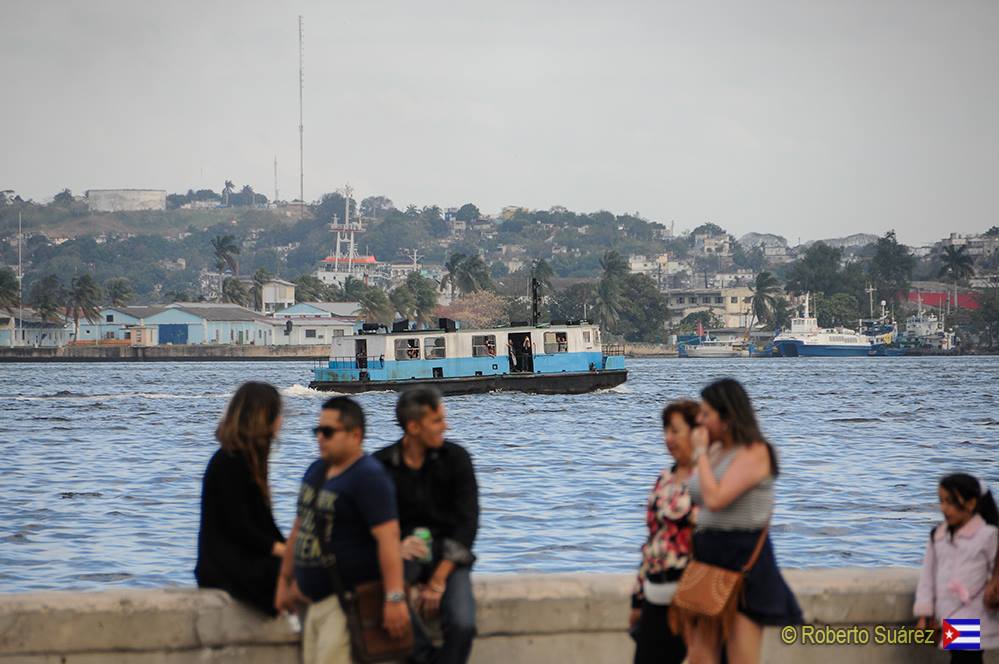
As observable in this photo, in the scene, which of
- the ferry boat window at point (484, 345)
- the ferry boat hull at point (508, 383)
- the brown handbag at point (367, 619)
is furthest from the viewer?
the ferry boat window at point (484, 345)

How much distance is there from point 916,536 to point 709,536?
42.5 ft

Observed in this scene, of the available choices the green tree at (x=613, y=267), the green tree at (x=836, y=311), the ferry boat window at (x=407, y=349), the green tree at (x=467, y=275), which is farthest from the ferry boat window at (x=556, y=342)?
the green tree at (x=836, y=311)

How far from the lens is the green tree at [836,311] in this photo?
180 metres

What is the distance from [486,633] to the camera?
6.91m

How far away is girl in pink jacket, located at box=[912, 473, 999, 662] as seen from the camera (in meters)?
6.96

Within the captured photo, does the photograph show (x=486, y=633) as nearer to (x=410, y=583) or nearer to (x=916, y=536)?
(x=410, y=583)

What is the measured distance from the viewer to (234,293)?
6531 inches

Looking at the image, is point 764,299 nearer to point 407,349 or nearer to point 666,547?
point 407,349

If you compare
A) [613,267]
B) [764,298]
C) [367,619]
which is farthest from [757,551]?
[764,298]

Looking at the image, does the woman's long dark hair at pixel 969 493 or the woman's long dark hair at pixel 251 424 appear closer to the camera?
the woman's long dark hair at pixel 251 424

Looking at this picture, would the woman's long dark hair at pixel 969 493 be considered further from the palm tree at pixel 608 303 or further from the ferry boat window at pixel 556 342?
the palm tree at pixel 608 303

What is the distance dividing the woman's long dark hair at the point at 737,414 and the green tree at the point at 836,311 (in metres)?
176

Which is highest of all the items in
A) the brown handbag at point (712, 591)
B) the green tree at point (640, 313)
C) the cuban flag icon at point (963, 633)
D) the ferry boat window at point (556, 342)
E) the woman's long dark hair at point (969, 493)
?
the green tree at point (640, 313)

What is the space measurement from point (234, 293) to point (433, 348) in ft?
375
